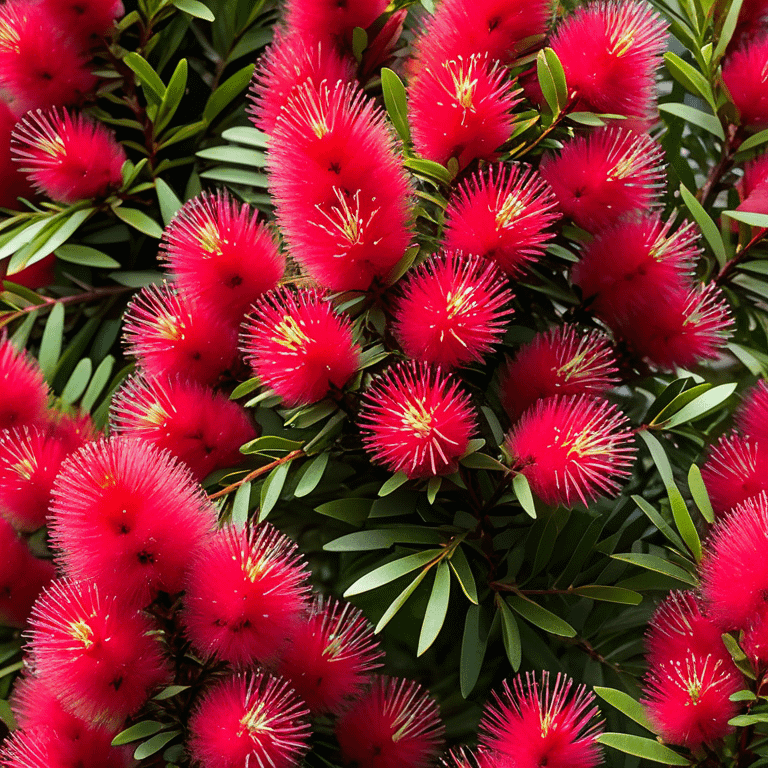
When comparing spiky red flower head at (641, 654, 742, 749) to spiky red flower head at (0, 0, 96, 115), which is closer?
spiky red flower head at (641, 654, 742, 749)

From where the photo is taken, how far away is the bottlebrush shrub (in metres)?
0.44

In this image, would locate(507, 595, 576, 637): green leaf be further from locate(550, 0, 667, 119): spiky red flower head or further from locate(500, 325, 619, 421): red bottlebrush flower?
locate(550, 0, 667, 119): spiky red flower head

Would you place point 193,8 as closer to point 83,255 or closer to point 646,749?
point 83,255

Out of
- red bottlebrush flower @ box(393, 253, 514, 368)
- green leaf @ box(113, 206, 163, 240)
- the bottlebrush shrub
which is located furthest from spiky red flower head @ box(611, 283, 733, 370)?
green leaf @ box(113, 206, 163, 240)

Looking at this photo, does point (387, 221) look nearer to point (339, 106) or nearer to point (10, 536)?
point (339, 106)

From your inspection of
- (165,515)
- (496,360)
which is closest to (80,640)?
(165,515)

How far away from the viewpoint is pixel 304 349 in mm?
445

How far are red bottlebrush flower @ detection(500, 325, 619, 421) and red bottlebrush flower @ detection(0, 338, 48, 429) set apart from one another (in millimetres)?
315

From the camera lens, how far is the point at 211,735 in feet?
1.40

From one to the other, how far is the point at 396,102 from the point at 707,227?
22 cm

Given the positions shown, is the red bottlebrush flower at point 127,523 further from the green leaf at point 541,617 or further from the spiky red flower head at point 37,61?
the spiky red flower head at point 37,61

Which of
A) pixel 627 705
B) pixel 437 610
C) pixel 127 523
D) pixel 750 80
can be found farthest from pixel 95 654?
pixel 750 80

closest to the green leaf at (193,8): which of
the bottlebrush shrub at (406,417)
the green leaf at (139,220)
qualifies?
the bottlebrush shrub at (406,417)

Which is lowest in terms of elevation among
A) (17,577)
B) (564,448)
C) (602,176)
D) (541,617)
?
(17,577)
